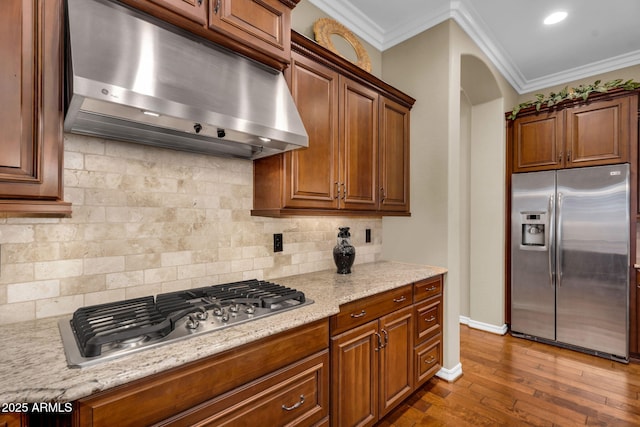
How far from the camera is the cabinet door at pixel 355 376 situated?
1.63 m

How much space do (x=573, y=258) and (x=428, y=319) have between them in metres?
1.92

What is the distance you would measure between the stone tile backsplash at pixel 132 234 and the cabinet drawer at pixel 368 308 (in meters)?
0.66

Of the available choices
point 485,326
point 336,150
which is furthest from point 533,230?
point 336,150

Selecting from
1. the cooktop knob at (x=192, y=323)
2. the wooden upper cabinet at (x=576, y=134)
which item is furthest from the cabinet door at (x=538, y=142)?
the cooktop knob at (x=192, y=323)

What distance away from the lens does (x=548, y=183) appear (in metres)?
3.30

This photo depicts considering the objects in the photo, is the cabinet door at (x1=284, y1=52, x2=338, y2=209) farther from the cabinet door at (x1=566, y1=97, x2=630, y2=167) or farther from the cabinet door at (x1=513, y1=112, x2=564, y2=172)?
the cabinet door at (x1=566, y1=97, x2=630, y2=167)

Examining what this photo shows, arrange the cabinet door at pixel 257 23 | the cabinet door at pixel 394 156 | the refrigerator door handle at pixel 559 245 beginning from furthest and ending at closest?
the refrigerator door handle at pixel 559 245, the cabinet door at pixel 394 156, the cabinet door at pixel 257 23

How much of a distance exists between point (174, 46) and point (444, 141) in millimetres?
2119

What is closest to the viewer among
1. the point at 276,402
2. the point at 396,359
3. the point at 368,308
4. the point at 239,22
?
the point at 276,402

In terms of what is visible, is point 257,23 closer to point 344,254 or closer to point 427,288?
point 344,254

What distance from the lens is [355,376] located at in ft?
5.76

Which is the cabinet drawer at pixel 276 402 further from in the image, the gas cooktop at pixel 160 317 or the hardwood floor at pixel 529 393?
the hardwood floor at pixel 529 393

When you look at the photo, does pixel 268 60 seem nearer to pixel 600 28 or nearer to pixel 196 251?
pixel 196 251

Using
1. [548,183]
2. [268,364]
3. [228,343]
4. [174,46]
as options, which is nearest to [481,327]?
[548,183]
